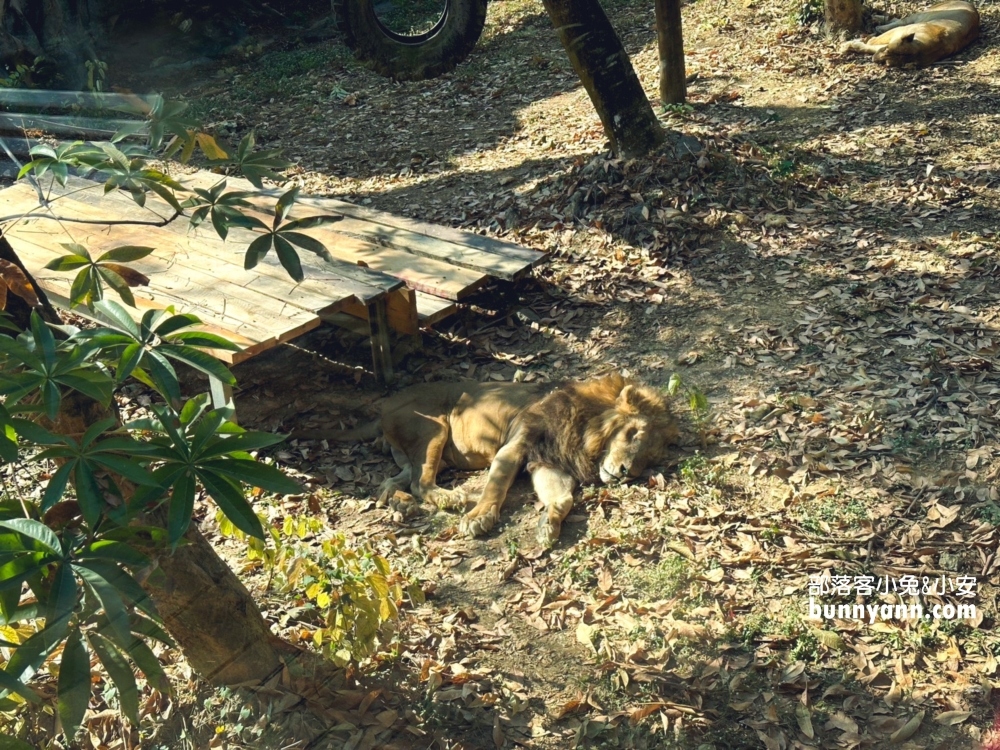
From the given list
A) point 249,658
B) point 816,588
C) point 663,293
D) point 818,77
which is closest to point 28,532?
point 249,658

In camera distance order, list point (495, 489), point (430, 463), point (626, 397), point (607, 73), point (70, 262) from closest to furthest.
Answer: point (70, 262) < point (495, 489) < point (626, 397) < point (430, 463) < point (607, 73)

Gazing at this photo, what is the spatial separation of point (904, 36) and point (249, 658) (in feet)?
30.5

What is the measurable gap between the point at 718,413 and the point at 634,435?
26.0 inches

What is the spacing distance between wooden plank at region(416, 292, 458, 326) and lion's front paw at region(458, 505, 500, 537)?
176cm

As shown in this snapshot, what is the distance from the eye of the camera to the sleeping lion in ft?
18.2

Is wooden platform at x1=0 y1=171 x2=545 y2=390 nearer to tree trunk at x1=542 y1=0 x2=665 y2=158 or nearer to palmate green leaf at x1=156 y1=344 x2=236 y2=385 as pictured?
tree trunk at x1=542 y1=0 x2=665 y2=158

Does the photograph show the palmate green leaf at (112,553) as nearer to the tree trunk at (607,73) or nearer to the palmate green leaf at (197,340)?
the palmate green leaf at (197,340)

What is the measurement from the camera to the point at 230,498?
242 cm

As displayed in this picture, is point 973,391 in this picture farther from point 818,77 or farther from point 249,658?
point 818,77

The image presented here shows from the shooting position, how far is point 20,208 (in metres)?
8.43

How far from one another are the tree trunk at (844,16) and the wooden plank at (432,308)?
21.4ft

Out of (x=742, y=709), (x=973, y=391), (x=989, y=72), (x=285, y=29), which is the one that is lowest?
(x=742, y=709)

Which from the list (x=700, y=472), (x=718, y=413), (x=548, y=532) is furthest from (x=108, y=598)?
(x=718, y=413)

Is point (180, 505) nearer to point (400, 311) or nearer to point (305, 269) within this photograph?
point (400, 311)
